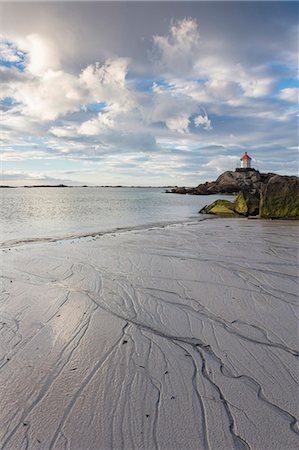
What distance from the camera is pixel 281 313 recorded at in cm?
441

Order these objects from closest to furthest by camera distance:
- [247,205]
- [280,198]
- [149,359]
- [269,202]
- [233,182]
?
1. [149,359]
2. [280,198]
3. [269,202]
4. [247,205]
5. [233,182]

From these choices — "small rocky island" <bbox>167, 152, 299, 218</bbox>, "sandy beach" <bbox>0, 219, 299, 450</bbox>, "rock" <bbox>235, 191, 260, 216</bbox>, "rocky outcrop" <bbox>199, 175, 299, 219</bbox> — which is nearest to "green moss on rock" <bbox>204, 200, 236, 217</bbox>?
"small rocky island" <bbox>167, 152, 299, 218</bbox>

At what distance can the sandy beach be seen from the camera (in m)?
2.30

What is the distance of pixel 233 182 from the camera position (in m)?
85.7

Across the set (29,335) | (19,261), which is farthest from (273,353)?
(19,261)

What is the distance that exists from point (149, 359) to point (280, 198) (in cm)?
1734

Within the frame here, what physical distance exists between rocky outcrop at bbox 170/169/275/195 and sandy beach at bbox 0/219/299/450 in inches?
3074

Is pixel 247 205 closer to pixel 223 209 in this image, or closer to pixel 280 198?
pixel 223 209

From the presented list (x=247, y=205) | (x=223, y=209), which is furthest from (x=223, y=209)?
(x=247, y=205)

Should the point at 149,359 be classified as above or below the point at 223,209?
below

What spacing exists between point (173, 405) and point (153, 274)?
4.05m

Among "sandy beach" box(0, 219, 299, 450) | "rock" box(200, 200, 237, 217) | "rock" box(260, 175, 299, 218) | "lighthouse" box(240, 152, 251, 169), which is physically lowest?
"sandy beach" box(0, 219, 299, 450)

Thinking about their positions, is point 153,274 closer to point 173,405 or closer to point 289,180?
point 173,405

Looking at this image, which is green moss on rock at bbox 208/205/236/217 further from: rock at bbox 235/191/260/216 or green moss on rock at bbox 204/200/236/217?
rock at bbox 235/191/260/216
